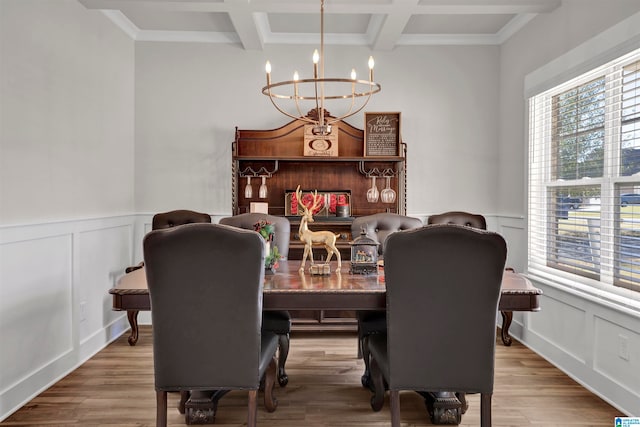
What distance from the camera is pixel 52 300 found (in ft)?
9.82

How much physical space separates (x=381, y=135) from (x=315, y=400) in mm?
2454

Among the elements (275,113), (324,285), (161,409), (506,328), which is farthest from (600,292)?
(275,113)

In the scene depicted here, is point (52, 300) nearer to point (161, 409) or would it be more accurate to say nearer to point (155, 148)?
point (161, 409)

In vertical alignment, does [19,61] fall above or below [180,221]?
above

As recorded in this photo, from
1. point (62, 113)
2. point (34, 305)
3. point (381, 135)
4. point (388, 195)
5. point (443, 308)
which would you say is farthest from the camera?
point (381, 135)

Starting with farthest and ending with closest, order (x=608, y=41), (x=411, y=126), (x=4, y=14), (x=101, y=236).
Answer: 1. (x=411, y=126)
2. (x=101, y=236)
3. (x=608, y=41)
4. (x=4, y=14)

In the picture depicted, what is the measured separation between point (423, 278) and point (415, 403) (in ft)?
3.74

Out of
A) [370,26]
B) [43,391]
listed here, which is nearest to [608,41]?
[370,26]

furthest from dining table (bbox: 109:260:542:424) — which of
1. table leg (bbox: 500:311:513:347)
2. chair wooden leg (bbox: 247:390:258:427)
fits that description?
table leg (bbox: 500:311:513:347)

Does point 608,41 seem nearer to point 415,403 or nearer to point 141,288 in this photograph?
point 415,403

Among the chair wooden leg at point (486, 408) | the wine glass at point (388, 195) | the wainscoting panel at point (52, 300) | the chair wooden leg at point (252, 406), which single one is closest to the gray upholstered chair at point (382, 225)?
the wine glass at point (388, 195)

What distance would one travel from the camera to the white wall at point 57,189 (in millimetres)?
2588

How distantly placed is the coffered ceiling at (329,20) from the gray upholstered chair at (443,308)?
212cm

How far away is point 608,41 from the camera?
8.96 ft
